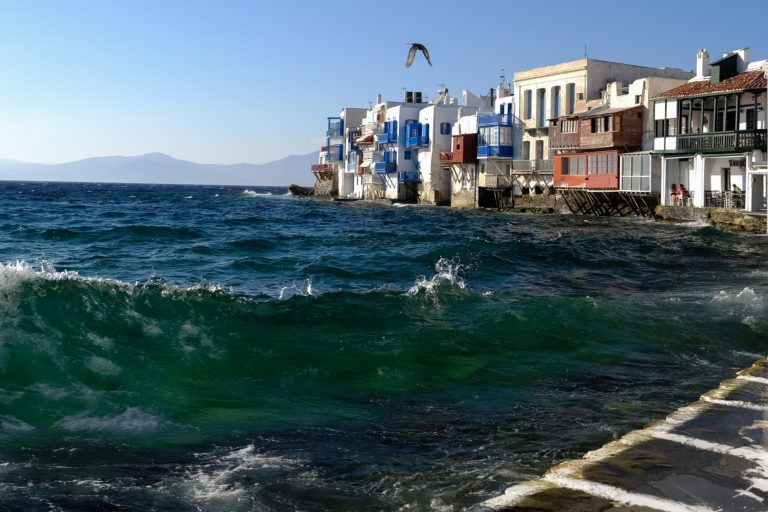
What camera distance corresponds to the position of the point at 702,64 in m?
48.2

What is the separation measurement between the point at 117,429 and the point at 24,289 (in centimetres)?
642

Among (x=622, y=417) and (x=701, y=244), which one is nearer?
(x=622, y=417)

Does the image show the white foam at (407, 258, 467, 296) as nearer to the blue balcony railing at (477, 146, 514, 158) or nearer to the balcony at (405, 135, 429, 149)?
the blue balcony railing at (477, 146, 514, 158)

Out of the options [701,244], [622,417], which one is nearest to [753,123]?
[701,244]

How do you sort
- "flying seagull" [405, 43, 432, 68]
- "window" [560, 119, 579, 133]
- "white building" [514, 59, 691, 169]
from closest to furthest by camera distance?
"flying seagull" [405, 43, 432, 68] < "window" [560, 119, 579, 133] < "white building" [514, 59, 691, 169]

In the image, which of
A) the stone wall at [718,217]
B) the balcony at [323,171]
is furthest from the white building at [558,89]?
the balcony at [323,171]

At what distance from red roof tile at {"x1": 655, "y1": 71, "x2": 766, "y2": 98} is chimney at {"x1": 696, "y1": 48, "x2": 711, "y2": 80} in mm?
4036

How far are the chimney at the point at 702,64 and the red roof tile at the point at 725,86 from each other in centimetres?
404

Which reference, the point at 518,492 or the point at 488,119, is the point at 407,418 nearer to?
the point at 518,492

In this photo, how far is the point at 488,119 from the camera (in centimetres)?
6344

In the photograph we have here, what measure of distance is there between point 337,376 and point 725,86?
118ft

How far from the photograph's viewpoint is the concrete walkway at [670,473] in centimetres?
596

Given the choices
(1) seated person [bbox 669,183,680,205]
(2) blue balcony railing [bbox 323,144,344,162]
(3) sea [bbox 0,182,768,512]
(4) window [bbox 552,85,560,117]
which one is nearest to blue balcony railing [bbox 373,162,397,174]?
(2) blue balcony railing [bbox 323,144,344,162]

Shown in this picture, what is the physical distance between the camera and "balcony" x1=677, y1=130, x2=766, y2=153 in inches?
1505
